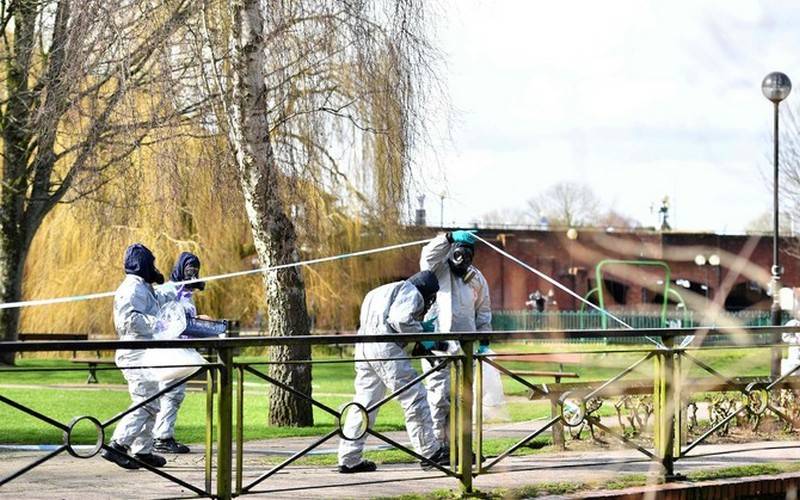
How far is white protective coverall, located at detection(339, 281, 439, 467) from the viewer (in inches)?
365

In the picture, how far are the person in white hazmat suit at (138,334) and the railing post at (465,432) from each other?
2615 mm

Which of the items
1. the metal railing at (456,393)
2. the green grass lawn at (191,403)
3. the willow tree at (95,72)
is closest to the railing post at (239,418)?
the metal railing at (456,393)

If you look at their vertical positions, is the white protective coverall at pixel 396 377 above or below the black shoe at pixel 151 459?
above

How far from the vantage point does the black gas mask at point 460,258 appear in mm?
10945

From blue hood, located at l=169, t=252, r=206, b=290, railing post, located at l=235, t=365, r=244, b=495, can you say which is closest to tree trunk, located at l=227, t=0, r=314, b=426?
blue hood, located at l=169, t=252, r=206, b=290

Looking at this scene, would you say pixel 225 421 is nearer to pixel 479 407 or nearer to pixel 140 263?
pixel 479 407

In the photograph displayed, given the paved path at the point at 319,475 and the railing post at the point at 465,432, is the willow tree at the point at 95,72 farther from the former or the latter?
the railing post at the point at 465,432

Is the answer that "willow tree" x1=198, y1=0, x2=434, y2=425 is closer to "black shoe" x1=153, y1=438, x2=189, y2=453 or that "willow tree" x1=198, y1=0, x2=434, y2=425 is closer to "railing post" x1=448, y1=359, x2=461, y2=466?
"black shoe" x1=153, y1=438, x2=189, y2=453

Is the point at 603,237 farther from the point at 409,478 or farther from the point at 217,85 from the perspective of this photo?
the point at 217,85

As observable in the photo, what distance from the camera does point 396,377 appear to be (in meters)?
9.25

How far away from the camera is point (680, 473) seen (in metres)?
Answer: 9.64

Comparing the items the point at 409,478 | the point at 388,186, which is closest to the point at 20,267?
the point at 388,186

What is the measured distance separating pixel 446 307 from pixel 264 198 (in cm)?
349

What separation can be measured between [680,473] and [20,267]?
20738 mm
